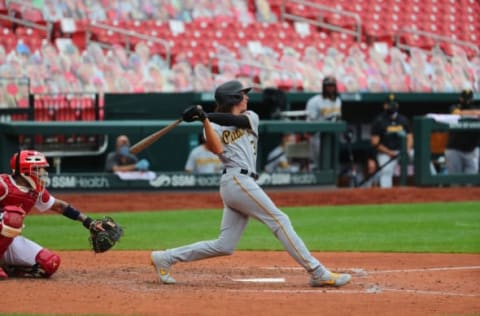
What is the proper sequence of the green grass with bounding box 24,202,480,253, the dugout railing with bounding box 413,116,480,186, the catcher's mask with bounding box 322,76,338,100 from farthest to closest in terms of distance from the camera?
the dugout railing with bounding box 413,116,480,186
the catcher's mask with bounding box 322,76,338,100
the green grass with bounding box 24,202,480,253

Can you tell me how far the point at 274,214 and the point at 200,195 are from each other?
26.3 ft

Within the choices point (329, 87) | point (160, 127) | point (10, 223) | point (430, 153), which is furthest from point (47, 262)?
point (430, 153)

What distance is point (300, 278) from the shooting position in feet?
27.6

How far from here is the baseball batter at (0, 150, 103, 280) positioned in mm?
7898

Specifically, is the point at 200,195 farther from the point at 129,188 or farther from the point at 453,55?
the point at 453,55

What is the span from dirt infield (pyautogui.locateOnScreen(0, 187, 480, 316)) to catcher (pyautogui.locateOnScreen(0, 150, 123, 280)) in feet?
0.68

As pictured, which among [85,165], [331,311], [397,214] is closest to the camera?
[331,311]

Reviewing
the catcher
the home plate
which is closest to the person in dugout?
the home plate

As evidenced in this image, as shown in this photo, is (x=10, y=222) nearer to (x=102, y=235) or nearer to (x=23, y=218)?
(x=23, y=218)

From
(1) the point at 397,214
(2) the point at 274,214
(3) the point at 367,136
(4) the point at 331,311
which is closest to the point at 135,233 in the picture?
(1) the point at 397,214

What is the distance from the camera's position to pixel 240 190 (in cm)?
771

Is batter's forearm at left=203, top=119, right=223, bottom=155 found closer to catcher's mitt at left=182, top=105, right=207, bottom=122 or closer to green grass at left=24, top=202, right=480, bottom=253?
catcher's mitt at left=182, top=105, right=207, bottom=122

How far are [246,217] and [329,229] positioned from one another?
456 cm

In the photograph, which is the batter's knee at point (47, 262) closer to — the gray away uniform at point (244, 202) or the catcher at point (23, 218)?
the catcher at point (23, 218)
